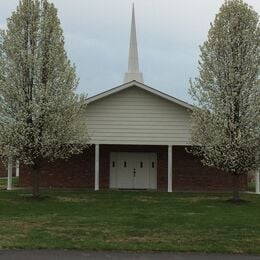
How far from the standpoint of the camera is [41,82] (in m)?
19.6

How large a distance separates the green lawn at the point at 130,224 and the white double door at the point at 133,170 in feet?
21.9

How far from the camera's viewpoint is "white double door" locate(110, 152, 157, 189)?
1086 inches

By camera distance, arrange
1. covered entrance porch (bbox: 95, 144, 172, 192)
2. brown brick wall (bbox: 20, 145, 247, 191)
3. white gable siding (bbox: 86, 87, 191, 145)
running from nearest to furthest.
Answer: white gable siding (bbox: 86, 87, 191, 145), brown brick wall (bbox: 20, 145, 247, 191), covered entrance porch (bbox: 95, 144, 172, 192)

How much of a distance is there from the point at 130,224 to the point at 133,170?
14.5 metres

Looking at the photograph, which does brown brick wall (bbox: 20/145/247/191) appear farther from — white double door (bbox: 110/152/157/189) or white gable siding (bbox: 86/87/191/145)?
white gable siding (bbox: 86/87/191/145)

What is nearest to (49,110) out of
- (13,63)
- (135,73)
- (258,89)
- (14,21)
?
(13,63)

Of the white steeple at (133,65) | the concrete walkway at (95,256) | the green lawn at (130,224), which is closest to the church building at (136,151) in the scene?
the white steeple at (133,65)

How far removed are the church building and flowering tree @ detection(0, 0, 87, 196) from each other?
17.2ft

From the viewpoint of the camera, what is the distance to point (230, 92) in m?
19.6

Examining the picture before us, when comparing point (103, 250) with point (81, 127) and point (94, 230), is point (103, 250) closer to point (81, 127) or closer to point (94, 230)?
point (94, 230)

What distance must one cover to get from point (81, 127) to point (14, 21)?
4747 millimetres

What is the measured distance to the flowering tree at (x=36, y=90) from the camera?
19016 millimetres

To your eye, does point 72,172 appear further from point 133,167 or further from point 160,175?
point 160,175

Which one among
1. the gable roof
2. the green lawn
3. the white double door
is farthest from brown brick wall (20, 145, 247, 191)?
the green lawn
